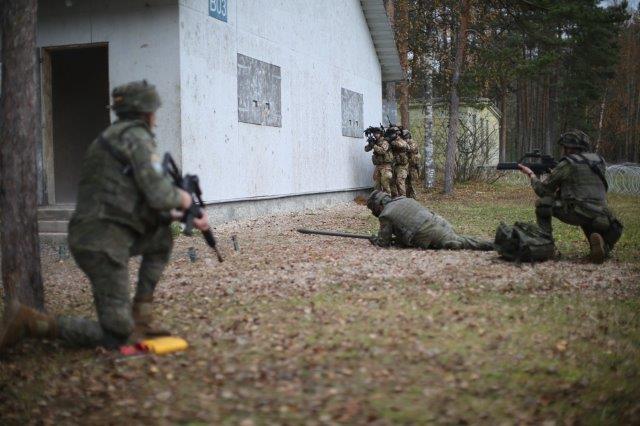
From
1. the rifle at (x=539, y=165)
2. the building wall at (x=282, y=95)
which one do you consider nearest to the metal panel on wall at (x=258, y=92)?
the building wall at (x=282, y=95)

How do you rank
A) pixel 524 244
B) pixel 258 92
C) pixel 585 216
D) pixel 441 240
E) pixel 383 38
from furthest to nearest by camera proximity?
pixel 383 38
pixel 258 92
pixel 441 240
pixel 585 216
pixel 524 244

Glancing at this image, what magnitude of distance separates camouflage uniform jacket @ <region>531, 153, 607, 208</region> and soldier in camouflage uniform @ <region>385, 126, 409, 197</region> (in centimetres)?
930

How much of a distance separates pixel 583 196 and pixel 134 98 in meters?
6.12

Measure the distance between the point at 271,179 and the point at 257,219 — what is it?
1267mm

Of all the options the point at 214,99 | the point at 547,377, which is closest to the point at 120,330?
the point at 547,377

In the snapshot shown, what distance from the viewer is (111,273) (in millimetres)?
4828

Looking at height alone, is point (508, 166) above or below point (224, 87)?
below

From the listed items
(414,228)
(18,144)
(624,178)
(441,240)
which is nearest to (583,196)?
(441,240)

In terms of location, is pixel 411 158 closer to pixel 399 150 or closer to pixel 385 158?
pixel 399 150

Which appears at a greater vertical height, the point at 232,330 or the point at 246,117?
the point at 246,117

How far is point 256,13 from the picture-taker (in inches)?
563

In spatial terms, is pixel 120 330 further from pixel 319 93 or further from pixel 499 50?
pixel 499 50

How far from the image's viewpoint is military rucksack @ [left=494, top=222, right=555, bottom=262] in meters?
8.55

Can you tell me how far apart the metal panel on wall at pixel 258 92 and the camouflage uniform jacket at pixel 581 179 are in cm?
669
